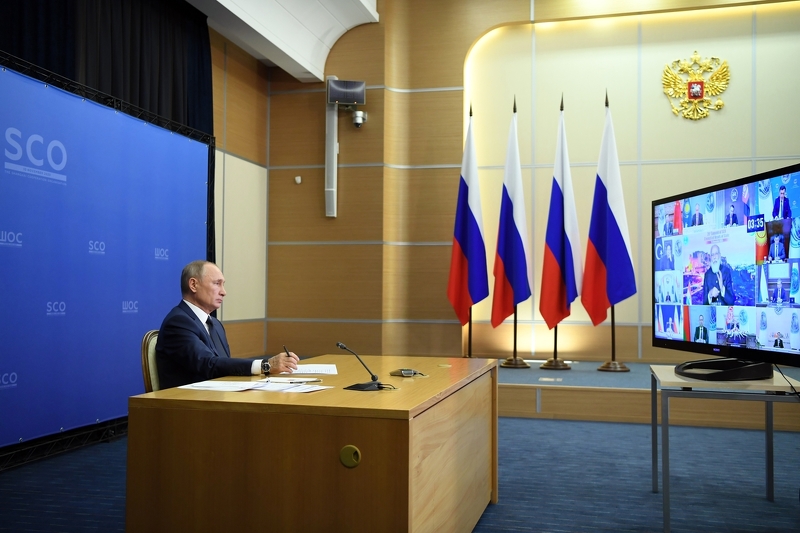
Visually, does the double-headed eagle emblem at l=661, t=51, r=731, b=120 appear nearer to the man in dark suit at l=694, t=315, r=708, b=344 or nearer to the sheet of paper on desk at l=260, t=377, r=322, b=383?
the man in dark suit at l=694, t=315, r=708, b=344

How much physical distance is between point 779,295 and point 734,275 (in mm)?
260

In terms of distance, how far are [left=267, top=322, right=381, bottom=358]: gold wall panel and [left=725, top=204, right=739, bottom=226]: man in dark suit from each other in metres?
4.61

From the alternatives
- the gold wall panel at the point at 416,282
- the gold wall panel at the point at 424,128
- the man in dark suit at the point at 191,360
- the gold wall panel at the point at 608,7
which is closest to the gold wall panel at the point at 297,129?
the gold wall panel at the point at 424,128

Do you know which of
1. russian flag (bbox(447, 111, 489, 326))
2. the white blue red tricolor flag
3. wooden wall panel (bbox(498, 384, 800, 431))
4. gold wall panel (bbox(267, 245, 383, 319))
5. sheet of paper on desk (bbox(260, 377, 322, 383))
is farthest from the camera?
gold wall panel (bbox(267, 245, 383, 319))

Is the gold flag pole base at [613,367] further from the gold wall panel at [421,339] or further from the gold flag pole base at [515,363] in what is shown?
the gold wall panel at [421,339]

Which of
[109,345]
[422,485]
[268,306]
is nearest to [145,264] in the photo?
[109,345]

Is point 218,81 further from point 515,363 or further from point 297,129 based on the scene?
point 515,363

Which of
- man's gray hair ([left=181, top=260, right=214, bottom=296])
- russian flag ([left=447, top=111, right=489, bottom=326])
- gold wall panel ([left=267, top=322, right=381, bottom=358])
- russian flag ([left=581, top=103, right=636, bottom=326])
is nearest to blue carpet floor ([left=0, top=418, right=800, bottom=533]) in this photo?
man's gray hair ([left=181, top=260, right=214, bottom=296])

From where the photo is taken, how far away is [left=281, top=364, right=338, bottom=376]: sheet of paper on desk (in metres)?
2.82

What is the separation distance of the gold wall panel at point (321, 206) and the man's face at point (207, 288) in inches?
167

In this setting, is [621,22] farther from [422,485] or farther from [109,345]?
[422,485]

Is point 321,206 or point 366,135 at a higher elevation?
point 366,135

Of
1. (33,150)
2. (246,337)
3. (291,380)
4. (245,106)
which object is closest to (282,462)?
(291,380)

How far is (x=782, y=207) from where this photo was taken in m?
2.62
